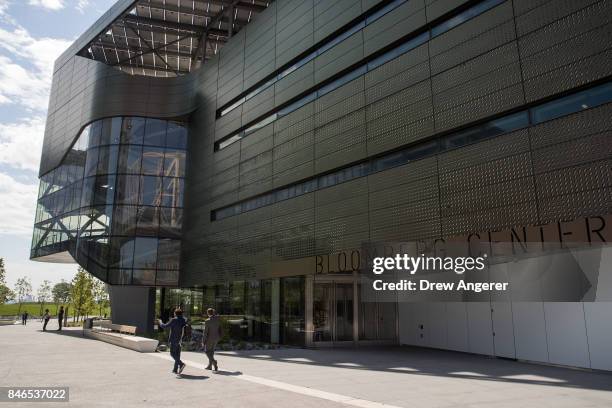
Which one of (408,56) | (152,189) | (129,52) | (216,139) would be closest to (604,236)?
(408,56)

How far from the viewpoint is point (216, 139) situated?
106 feet

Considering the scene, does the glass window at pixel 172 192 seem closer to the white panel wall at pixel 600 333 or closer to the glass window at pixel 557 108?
the glass window at pixel 557 108

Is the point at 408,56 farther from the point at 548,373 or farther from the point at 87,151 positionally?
the point at 87,151

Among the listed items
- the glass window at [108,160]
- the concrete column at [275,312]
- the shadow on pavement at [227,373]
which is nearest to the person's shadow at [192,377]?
the shadow on pavement at [227,373]

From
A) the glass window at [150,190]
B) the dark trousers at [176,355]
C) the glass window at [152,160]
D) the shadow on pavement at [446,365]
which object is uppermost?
the glass window at [152,160]

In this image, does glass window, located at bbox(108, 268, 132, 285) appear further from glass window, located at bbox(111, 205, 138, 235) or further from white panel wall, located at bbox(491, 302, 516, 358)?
white panel wall, located at bbox(491, 302, 516, 358)

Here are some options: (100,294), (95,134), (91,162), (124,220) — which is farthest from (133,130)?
(100,294)

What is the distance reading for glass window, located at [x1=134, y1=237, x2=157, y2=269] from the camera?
32.9m

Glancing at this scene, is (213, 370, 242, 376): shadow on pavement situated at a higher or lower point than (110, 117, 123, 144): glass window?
lower

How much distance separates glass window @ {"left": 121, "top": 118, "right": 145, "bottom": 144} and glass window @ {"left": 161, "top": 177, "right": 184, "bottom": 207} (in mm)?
3649

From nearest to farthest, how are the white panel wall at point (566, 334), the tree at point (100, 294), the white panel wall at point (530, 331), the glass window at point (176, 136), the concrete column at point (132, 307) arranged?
the white panel wall at point (566, 334)
the white panel wall at point (530, 331)
the concrete column at point (132, 307)
the glass window at point (176, 136)
the tree at point (100, 294)

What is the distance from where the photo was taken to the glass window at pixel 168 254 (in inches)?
1326

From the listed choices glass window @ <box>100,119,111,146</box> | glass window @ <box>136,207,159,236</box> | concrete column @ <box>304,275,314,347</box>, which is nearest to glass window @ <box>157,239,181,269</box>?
glass window @ <box>136,207,159,236</box>

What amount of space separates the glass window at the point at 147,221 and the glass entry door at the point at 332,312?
15934 millimetres
